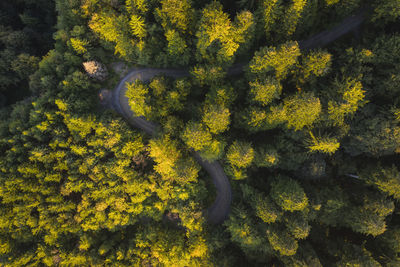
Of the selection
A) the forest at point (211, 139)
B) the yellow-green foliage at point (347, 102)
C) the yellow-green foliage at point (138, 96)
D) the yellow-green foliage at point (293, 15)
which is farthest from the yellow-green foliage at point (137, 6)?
the yellow-green foliage at point (347, 102)

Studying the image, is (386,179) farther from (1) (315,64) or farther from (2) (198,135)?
(2) (198,135)

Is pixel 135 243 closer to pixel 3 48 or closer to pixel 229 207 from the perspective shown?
pixel 229 207

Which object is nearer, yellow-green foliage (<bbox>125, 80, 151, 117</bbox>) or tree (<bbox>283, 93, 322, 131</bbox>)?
tree (<bbox>283, 93, 322, 131</bbox>)

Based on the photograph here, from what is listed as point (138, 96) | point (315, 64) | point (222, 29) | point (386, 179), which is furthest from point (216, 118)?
point (386, 179)

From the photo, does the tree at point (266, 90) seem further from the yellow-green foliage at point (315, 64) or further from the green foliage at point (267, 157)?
the green foliage at point (267, 157)

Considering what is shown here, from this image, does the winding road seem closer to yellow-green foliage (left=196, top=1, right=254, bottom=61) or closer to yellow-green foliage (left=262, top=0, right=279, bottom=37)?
yellow-green foliage (left=262, top=0, right=279, bottom=37)

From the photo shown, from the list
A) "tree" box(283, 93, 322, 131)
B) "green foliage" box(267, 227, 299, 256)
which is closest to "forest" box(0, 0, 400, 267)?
"green foliage" box(267, 227, 299, 256)
